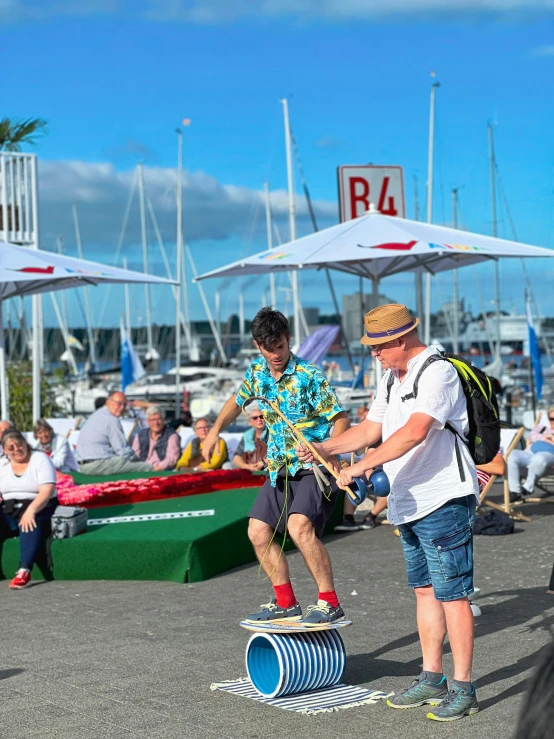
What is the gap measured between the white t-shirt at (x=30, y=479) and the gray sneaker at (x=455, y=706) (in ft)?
16.5

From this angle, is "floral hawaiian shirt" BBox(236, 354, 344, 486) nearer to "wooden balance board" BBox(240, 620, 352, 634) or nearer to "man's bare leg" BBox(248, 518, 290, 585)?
"man's bare leg" BBox(248, 518, 290, 585)

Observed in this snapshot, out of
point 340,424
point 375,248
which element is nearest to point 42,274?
point 375,248

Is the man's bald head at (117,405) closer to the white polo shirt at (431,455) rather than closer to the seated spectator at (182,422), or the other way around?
the seated spectator at (182,422)

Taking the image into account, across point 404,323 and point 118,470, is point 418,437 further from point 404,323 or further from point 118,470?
point 118,470

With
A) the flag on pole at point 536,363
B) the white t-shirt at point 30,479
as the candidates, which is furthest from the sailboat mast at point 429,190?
the white t-shirt at point 30,479

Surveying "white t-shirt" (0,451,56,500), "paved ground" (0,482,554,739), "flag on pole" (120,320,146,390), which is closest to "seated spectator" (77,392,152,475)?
"white t-shirt" (0,451,56,500)

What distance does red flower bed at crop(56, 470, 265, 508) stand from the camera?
11.0 meters

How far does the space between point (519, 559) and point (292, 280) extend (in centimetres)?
2472

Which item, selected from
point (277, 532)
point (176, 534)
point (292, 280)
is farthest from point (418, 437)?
point (292, 280)

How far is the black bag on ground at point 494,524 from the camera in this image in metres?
10.7

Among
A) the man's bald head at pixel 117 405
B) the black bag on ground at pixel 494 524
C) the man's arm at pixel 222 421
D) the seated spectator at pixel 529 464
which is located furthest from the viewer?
the man's bald head at pixel 117 405

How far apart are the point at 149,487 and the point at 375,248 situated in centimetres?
371

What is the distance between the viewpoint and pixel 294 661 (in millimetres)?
5441

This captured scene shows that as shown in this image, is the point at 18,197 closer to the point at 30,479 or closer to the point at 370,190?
the point at 370,190
